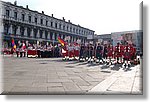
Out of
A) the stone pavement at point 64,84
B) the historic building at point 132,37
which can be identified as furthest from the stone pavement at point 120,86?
the historic building at point 132,37

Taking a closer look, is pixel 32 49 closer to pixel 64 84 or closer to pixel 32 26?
pixel 32 26

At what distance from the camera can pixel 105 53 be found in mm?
7109

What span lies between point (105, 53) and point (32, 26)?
4.00 metres

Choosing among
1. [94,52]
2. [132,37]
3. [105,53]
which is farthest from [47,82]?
[94,52]

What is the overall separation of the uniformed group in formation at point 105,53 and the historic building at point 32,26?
2.36 feet

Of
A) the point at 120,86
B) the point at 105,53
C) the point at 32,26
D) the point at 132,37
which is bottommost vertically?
the point at 120,86

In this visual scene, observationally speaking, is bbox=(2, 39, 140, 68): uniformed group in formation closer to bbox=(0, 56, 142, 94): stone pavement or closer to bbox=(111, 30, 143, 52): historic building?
bbox=(111, 30, 143, 52): historic building

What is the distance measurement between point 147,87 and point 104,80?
2.05 ft

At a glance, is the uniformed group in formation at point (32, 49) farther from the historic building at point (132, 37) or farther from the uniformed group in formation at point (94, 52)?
the historic building at point (132, 37)

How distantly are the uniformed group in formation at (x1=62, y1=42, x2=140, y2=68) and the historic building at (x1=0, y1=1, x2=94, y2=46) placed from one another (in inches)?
28.3

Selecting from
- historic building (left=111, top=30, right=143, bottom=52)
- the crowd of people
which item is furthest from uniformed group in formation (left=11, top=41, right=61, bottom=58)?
historic building (left=111, top=30, right=143, bottom=52)

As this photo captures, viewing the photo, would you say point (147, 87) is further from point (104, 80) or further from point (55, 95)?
point (55, 95)

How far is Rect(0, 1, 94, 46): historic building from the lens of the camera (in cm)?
329

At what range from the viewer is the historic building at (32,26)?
3289mm
